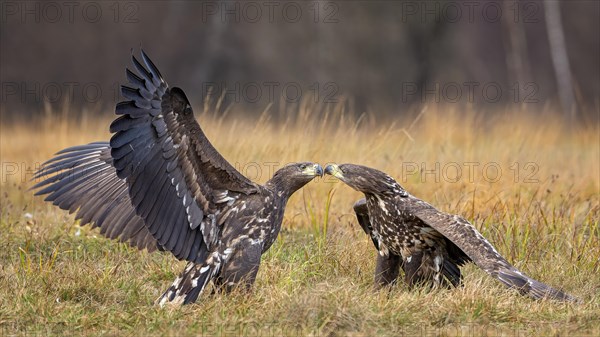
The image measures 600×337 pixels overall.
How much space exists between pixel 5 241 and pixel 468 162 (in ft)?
16.4

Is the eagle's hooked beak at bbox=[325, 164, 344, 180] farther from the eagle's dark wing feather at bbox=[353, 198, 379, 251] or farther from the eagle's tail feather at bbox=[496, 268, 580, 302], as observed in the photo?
the eagle's tail feather at bbox=[496, 268, 580, 302]

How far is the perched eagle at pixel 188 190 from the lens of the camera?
18.0 ft

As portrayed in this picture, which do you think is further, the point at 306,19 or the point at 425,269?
the point at 306,19

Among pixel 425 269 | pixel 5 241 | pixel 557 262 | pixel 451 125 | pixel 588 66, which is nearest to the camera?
pixel 425 269

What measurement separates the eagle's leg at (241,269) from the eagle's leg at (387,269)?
936 millimetres

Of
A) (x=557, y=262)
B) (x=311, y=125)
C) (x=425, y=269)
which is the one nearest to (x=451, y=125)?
(x=311, y=125)

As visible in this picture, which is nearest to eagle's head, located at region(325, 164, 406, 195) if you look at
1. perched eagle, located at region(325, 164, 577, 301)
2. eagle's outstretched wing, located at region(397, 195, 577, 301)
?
perched eagle, located at region(325, 164, 577, 301)

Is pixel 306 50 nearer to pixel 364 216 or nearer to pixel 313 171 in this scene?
pixel 364 216

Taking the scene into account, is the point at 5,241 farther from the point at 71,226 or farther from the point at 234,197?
the point at 234,197

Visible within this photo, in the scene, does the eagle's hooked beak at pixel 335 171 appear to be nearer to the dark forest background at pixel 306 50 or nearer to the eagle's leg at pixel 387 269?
the eagle's leg at pixel 387 269

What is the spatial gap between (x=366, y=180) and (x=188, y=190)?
1.15m

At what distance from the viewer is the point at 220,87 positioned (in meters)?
20.4

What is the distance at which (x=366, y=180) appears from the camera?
20.0 ft

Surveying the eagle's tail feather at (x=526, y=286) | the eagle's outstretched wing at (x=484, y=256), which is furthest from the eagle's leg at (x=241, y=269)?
the eagle's tail feather at (x=526, y=286)
